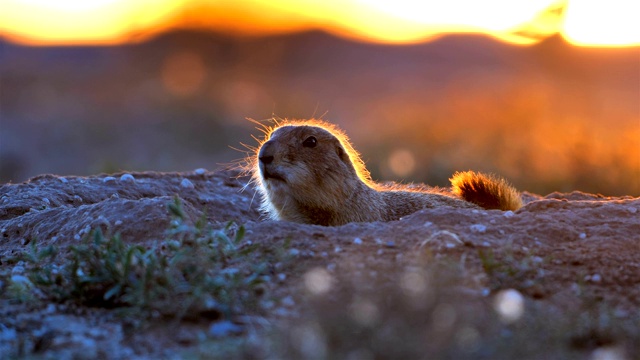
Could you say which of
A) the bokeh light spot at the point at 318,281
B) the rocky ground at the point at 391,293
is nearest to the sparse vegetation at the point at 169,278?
the rocky ground at the point at 391,293

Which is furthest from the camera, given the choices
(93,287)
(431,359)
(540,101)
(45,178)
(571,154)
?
(540,101)

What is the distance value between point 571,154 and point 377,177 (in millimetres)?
2656

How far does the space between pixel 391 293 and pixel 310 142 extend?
11.2 feet

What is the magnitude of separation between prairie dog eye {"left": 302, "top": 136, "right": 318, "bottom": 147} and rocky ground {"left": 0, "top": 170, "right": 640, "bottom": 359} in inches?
58.4

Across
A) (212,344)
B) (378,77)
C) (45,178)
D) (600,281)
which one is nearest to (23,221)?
(45,178)

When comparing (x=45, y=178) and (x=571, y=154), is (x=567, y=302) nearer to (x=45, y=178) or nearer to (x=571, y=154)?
(x=45, y=178)

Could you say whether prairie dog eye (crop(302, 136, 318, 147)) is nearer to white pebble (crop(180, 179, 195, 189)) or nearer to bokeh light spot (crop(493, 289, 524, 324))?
white pebble (crop(180, 179, 195, 189))

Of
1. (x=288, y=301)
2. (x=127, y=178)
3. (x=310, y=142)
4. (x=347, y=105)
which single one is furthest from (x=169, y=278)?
(x=347, y=105)

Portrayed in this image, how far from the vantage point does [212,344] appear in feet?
11.2

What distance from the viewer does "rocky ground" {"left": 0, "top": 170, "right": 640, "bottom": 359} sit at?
301 cm

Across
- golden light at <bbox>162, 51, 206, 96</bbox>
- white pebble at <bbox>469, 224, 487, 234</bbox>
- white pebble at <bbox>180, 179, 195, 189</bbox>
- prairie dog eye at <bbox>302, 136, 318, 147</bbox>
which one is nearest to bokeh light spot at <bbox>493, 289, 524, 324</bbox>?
white pebble at <bbox>469, 224, 487, 234</bbox>

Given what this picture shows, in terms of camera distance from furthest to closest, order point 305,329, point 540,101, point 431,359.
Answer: point 540,101 < point 305,329 < point 431,359

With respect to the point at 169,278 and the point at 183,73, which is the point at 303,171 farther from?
the point at 183,73

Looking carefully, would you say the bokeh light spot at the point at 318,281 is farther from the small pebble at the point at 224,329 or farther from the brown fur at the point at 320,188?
the brown fur at the point at 320,188
